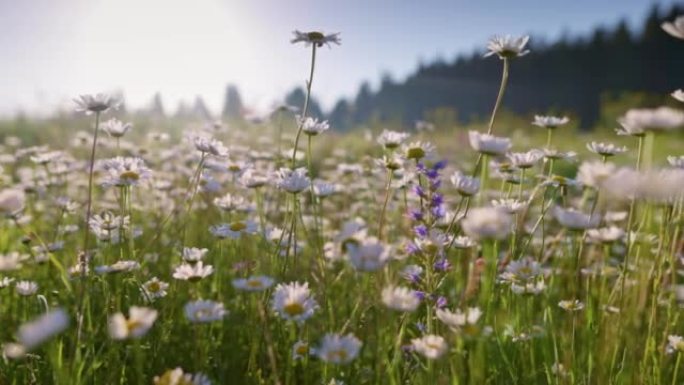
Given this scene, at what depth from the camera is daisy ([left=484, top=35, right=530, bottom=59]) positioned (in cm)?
176

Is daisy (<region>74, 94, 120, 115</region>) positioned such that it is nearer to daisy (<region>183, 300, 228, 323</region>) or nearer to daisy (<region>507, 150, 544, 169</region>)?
daisy (<region>183, 300, 228, 323</region>)

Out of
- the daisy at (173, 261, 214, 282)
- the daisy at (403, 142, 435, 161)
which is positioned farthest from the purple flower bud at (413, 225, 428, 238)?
the daisy at (173, 261, 214, 282)

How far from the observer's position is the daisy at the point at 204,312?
1.27 metres

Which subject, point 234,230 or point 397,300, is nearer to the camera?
point 397,300

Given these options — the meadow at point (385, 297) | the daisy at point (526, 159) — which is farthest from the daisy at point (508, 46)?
the daisy at point (526, 159)

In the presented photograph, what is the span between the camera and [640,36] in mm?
39062

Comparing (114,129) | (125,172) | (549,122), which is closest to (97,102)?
(125,172)

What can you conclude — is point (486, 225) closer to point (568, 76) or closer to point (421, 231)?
point (421, 231)

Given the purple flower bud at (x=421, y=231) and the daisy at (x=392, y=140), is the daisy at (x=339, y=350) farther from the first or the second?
the daisy at (x=392, y=140)

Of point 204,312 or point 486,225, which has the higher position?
point 486,225

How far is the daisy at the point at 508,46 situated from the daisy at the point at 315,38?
49 cm

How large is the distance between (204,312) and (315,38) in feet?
3.24

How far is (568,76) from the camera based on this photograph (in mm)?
42906

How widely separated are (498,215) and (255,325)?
96cm
